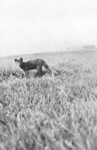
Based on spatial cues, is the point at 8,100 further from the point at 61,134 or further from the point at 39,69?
the point at 39,69

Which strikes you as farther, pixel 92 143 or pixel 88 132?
pixel 88 132

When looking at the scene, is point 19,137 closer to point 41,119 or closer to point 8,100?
point 41,119

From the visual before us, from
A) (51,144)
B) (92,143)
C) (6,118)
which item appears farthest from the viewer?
(6,118)

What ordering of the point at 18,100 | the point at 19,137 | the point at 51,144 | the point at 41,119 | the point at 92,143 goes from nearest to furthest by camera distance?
the point at 92,143 → the point at 51,144 → the point at 19,137 → the point at 41,119 → the point at 18,100

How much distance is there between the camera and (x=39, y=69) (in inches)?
325

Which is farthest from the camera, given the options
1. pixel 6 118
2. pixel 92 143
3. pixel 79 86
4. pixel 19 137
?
pixel 79 86

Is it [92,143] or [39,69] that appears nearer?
[92,143]

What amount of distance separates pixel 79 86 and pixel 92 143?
2893 millimetres

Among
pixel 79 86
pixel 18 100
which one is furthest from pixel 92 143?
pixel 79 86

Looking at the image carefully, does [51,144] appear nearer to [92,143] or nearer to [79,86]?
[92,143]

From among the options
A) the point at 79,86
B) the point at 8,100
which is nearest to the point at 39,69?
the point at 79,86

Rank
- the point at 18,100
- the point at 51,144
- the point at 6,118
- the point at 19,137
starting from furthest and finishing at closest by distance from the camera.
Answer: the point at 18,100 < the point at 6,118 < the point at 19,137 < the point at 51,144

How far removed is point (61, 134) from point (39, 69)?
657cm

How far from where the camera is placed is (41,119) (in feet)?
6.95
